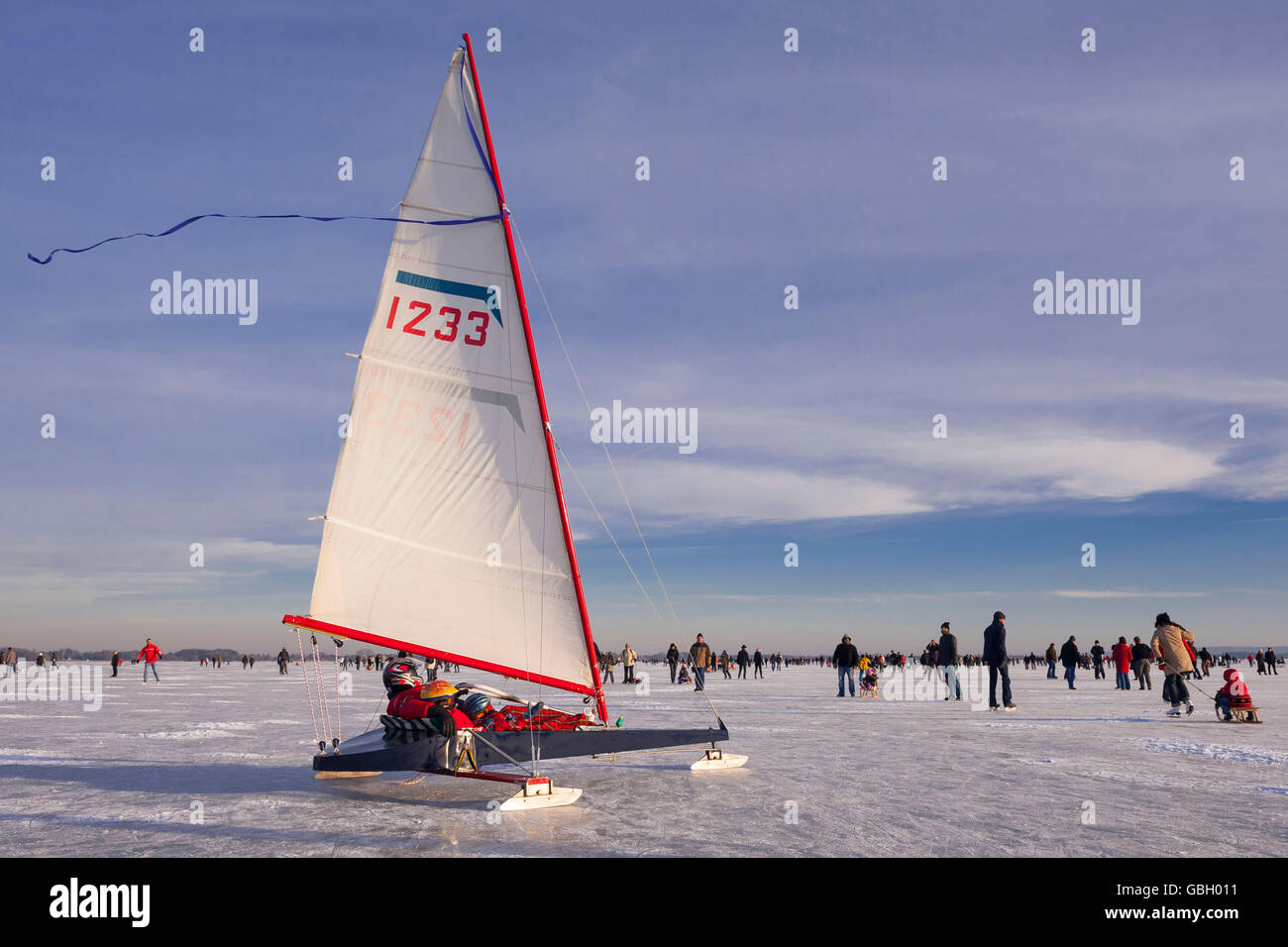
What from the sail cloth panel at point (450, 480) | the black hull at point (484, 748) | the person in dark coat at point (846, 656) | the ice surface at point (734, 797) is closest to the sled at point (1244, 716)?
the ice surface at point (734, 797)

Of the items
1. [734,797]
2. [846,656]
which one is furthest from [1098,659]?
[734,797]

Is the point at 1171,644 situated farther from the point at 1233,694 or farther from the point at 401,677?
the point at 401,677

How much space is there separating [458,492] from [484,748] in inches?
111

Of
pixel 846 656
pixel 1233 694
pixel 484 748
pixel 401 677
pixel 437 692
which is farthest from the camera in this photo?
pixel 846 656

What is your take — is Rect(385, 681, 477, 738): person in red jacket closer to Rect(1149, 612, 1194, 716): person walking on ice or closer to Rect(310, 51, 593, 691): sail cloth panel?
Rect(310, 51, 593, 691): sail cloth panel

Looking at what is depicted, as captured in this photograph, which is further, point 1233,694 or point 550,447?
point 1233,694

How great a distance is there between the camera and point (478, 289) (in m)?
10.1

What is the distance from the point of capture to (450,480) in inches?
390

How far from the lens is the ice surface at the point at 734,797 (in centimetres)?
686

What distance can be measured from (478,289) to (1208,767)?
1035 cm

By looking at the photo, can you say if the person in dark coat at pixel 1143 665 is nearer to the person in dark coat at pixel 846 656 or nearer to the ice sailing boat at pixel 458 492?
the person in dark coat at pixel 846 656

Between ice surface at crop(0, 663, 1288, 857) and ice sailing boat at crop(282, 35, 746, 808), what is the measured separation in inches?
43.0
